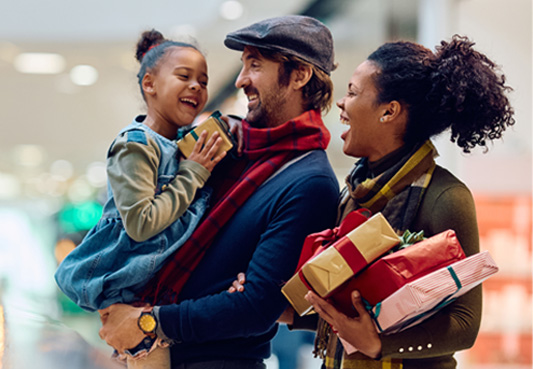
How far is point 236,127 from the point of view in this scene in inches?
81.0

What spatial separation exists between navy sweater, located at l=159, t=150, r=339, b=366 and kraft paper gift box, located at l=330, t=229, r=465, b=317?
0.32 meters

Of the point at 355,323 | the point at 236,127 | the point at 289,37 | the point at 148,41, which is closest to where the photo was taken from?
the point at 355,323

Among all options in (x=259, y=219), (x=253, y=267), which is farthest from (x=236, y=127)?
(x=253, y=267)

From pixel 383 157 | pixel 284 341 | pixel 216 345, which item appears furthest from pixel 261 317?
pixel 284 341

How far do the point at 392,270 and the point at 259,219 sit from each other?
488 mm

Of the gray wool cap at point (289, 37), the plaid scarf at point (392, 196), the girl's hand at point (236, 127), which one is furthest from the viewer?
the girl's hand at point (236, 127)

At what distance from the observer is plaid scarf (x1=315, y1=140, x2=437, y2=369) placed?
1651 mm

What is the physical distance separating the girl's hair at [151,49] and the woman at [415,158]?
597mm

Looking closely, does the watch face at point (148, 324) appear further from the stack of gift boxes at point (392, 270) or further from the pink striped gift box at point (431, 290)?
the pink striped gift box at point (431, 290)

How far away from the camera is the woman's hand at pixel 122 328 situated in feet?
5.83

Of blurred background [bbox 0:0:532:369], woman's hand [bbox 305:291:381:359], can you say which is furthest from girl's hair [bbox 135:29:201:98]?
woman's hand [bbox 305:291:381:359]

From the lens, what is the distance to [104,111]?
37.4ft

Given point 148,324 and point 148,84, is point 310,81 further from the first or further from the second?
point 148,324

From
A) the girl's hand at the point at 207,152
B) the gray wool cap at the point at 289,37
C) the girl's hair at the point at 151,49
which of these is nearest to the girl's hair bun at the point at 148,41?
the girl's hair at the point at 151,49
